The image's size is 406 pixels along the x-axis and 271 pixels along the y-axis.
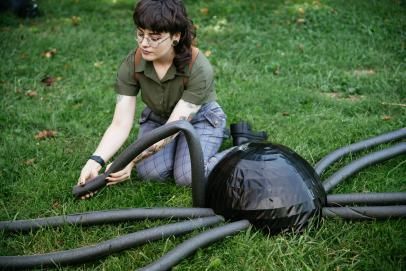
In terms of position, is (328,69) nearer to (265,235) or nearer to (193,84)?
(193,84)

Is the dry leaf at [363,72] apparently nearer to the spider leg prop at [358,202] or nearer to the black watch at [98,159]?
the spider leg prop at [358,202]

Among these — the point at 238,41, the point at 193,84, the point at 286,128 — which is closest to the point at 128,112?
the point at 193,84

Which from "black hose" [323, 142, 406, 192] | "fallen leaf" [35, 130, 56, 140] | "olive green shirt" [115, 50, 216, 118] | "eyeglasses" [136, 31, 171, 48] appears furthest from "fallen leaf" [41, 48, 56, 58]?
"black hose" [323, 142, 406, 192]

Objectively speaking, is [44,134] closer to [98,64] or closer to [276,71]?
[98,64]

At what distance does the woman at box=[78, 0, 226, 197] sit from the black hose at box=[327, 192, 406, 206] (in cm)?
84

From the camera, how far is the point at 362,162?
310 cm

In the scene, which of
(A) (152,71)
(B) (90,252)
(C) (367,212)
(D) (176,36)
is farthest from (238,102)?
(B) (90,252)

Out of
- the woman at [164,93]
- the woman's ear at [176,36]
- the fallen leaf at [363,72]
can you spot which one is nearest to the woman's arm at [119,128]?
the woman at [164,93]

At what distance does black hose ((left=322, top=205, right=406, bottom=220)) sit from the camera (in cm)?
258

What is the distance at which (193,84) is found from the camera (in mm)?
3096

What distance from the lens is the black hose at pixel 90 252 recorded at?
→ 235 centimetres

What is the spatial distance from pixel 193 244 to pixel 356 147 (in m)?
1.51

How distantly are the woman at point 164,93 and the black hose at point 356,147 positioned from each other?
0.70m

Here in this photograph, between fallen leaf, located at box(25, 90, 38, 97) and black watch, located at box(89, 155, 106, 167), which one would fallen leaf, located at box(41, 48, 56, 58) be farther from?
black watch, located at box(89, 155, 106, 167)
